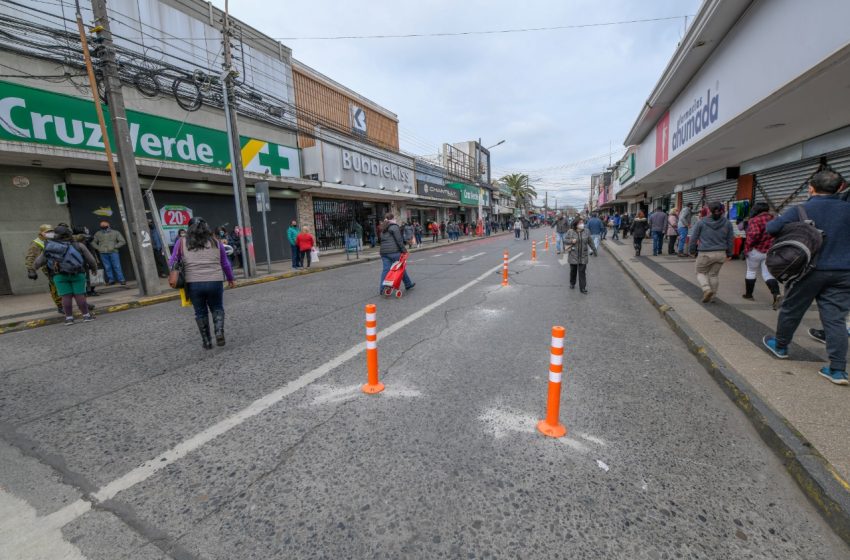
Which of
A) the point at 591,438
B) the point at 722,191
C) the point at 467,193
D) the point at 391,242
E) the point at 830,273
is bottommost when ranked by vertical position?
the point at 591,438

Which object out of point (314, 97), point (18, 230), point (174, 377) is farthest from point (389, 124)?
point (174, 377)

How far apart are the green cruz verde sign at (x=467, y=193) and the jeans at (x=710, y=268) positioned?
1111 inches

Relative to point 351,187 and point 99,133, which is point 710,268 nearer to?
point 99,133

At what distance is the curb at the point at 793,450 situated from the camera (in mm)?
2076

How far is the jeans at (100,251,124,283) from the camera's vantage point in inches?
422

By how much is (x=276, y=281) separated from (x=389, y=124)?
670 inches

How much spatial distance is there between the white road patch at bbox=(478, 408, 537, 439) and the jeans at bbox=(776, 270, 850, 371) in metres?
2.79

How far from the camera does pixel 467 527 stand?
207cm

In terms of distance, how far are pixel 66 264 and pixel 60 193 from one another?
19.4 ft

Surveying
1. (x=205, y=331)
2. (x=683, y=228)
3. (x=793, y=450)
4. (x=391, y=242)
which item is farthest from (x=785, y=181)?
(x=205, y=331)

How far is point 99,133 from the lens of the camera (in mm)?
10180

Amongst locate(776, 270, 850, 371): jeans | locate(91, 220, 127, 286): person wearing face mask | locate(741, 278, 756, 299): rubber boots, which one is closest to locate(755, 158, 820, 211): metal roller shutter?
locate(741, 278, 756, 299): rubber boots

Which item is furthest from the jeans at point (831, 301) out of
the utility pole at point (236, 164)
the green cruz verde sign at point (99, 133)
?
the green cruz verde sign at point (99, 133)

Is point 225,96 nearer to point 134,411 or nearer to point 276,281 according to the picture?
point 276,281
